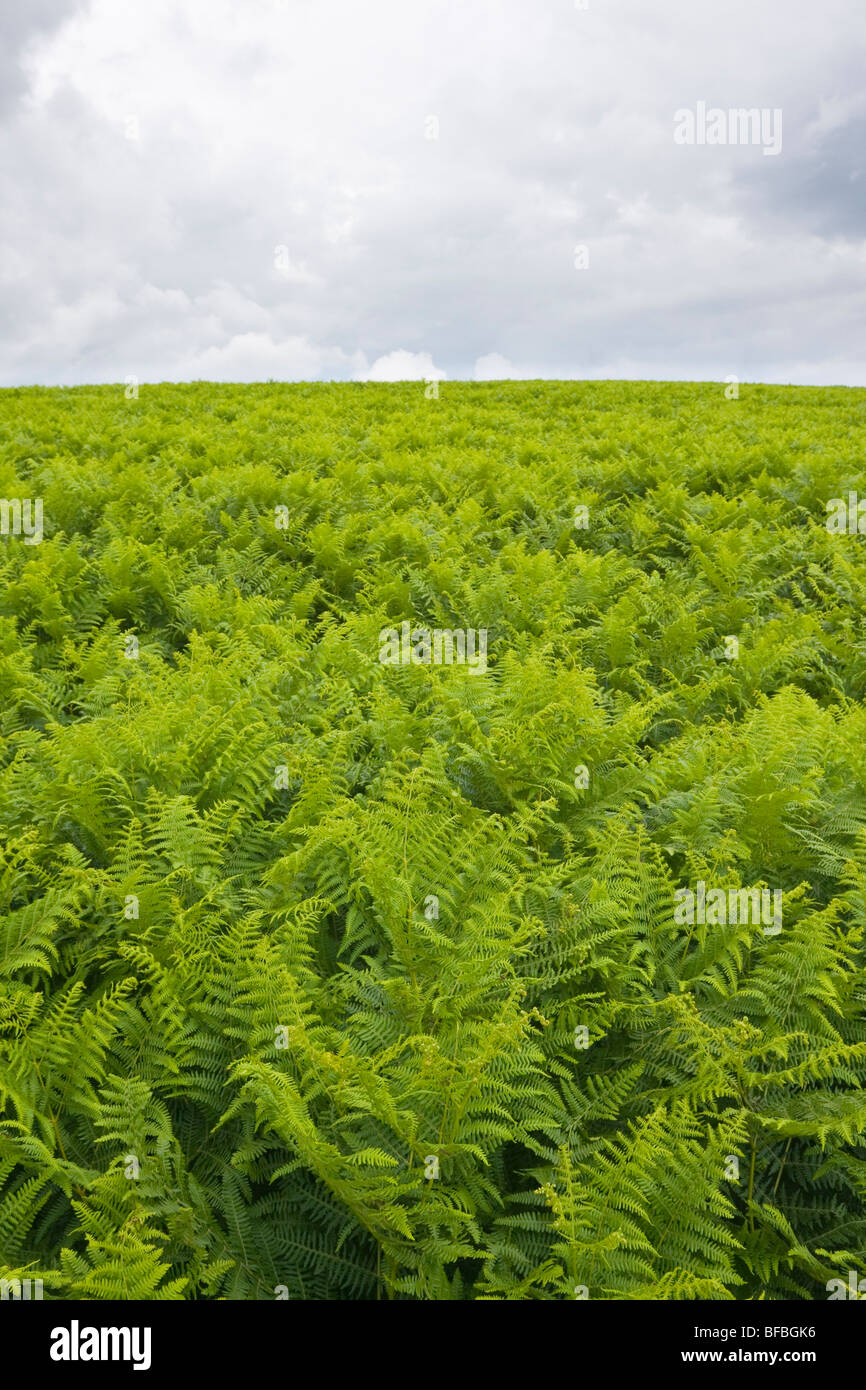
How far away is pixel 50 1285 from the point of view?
90.4 inches

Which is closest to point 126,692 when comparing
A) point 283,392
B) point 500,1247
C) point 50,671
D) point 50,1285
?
point 50,671

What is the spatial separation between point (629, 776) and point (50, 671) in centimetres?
355

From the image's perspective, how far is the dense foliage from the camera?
2.49 m

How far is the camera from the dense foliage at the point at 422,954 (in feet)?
8.18

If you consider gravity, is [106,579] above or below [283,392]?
below

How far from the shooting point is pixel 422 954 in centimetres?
305

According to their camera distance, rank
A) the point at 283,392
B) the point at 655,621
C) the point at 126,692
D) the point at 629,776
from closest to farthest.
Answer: the point at 629,776
the point at 126,692
the point at 655,621
the point at 283,392
